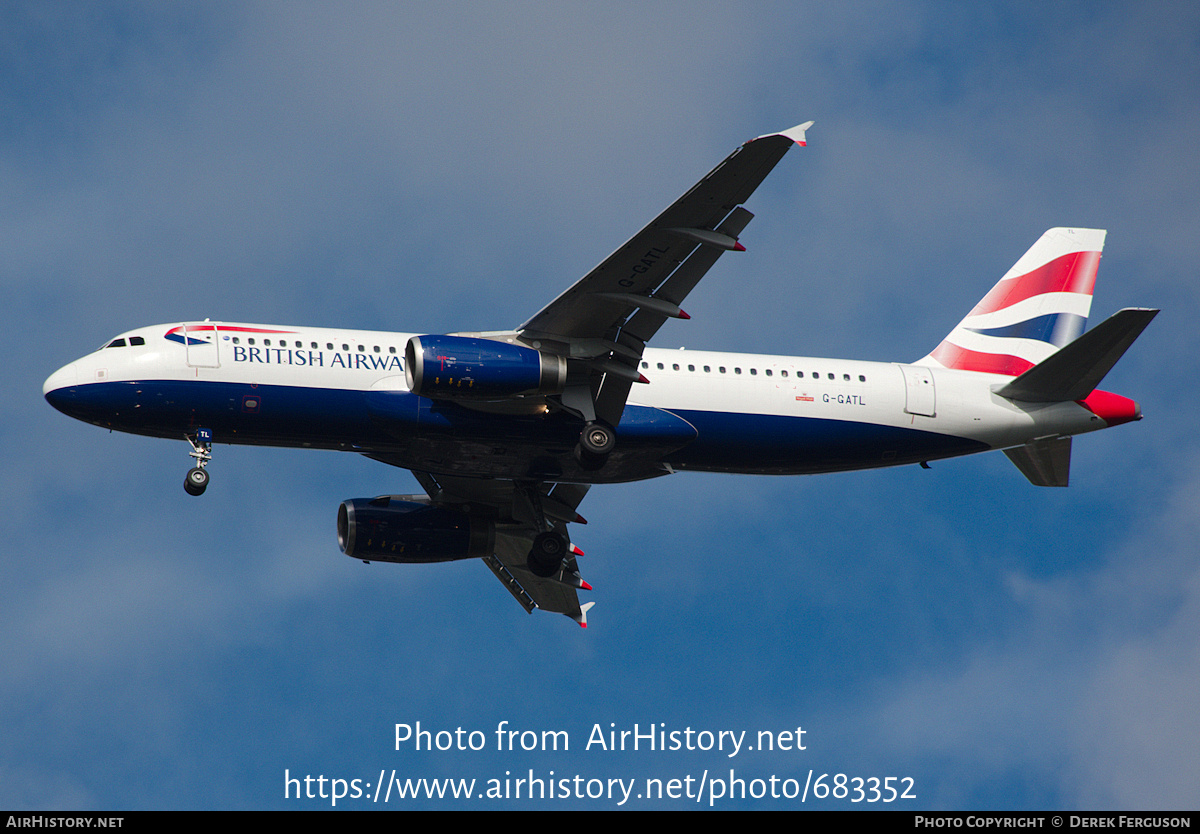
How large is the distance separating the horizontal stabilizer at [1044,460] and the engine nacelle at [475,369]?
14838 mm

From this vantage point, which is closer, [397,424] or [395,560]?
[397,424]

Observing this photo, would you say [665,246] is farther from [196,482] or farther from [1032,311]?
[1032,311]

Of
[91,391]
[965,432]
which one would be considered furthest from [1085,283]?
[91,391]

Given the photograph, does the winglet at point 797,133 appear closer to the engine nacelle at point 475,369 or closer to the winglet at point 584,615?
the engine nacelle at point 475,369

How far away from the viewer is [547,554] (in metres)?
40.2

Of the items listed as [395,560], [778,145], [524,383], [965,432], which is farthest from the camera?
[395,560]

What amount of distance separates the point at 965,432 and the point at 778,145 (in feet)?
43.5

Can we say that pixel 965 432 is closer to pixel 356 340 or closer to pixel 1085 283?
pixel 1085 283

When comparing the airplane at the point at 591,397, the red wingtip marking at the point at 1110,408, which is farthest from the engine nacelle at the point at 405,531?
the red wingtip marking at the point at 1110,408

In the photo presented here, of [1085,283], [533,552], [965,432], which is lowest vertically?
[533,552]

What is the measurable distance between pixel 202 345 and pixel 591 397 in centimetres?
1030

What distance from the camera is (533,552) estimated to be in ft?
132

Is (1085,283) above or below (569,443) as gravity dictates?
above

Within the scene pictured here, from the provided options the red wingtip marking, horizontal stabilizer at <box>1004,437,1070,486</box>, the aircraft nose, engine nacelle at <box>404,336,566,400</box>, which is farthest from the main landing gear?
the red wingtip marking
